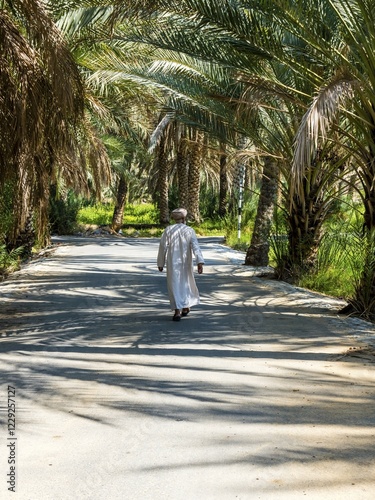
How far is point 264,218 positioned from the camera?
1956 centimetres

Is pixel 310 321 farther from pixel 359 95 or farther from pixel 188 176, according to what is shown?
pixel 188 176

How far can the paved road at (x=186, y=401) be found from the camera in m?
4.88

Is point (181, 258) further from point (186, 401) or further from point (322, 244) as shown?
point (322, 244)

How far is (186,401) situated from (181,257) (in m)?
5.14

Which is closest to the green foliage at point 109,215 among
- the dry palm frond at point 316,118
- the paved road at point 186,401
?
the paved road at point 186,401

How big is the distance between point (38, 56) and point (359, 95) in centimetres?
400

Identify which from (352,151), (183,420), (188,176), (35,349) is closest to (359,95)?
(352,151)

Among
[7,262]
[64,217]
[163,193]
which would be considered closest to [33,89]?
[7,262]

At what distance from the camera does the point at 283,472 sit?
196 inches

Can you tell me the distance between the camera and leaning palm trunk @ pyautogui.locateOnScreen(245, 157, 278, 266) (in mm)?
19219

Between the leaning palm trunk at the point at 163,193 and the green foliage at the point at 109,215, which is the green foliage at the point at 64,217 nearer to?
the leaning palm trunk at the point at 163,193

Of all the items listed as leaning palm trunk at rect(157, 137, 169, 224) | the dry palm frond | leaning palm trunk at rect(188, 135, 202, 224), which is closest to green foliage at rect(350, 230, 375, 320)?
the dry palm frond

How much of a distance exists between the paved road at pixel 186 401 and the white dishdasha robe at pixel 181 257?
40 cm

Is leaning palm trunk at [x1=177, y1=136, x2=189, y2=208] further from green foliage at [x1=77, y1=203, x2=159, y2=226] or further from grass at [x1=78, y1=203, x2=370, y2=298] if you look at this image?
green foliage at [x1=77, y1=203, x2=159, y2=226]
